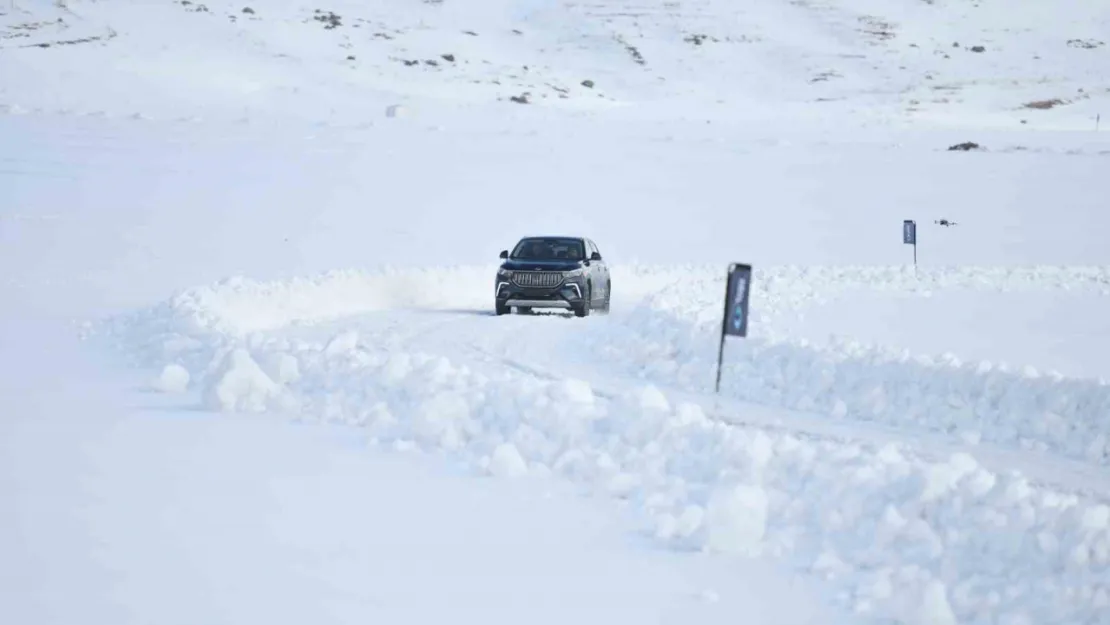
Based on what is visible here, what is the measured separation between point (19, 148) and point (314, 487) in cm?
5048

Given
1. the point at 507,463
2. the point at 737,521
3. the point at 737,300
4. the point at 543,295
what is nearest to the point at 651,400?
the point at 737,300

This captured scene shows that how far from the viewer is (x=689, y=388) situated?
1677 centimetres

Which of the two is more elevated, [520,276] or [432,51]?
[432,51]

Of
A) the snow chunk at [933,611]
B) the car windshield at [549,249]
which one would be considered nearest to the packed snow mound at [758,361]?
the car windshield at [549,249]

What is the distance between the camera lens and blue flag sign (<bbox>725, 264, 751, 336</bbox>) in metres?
12.1

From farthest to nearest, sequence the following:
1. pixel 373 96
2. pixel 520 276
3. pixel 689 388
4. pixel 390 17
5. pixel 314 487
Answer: pixel 390 17 < pixel 373 96 < pixel 520 276 < pixel 689 388 < pixel 314 487

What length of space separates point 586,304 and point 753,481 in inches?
684

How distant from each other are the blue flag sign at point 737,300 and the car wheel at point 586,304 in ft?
46.8

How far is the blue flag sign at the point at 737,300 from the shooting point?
1215 centimetres

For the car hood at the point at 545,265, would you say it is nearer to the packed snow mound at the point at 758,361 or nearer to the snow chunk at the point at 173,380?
the packed snow mound at the point at 758,361

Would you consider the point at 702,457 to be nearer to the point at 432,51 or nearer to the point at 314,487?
the point at 314,487

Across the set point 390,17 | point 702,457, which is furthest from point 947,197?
point 390,17

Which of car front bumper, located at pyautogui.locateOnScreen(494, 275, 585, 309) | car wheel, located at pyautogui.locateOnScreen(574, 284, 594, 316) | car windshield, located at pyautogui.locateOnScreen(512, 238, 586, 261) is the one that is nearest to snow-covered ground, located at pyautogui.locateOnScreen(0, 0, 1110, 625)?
car wheel, located at pyautogui.locateOnScreen(574, 284, 594, 316)

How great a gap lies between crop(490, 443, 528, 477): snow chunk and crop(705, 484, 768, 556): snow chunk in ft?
7.01
